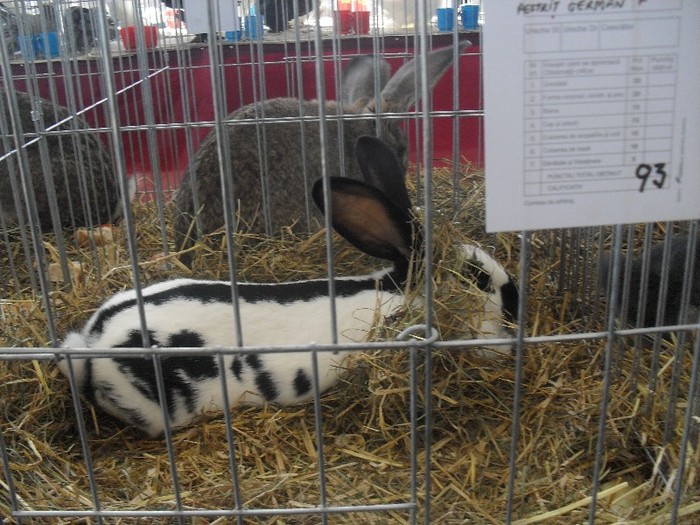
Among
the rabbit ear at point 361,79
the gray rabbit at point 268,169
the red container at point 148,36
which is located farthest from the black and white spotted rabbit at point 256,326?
the red container at point 148,36

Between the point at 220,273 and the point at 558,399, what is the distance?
1.00 meters

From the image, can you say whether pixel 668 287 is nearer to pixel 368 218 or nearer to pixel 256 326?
pixel 368 218

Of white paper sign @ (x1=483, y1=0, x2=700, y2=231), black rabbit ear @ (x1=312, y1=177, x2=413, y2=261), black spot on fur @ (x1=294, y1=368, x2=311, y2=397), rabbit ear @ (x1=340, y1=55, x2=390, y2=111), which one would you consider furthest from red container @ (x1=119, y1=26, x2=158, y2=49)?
white paper sign @ (x1=483, y1=0, x2=700, y2=231)

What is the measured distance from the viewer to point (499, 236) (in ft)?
7.38

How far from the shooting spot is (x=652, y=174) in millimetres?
974

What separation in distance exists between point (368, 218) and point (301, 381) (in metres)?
0.37

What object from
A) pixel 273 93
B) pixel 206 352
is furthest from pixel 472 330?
pixel 273 93

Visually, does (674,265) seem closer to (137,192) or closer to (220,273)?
(220,273)

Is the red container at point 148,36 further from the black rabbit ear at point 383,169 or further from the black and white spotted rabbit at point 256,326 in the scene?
the black and white spotted rabbit at point 256,326

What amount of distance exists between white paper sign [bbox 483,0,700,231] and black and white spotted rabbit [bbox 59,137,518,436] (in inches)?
21.8

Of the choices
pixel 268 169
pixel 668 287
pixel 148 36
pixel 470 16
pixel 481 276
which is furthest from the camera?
pixel 470 16

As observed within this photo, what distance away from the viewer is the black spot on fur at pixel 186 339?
152cm

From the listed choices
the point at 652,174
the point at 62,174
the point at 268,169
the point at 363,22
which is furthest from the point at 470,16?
the point at 652,174

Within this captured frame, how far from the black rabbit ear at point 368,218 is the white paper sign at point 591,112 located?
55cm
